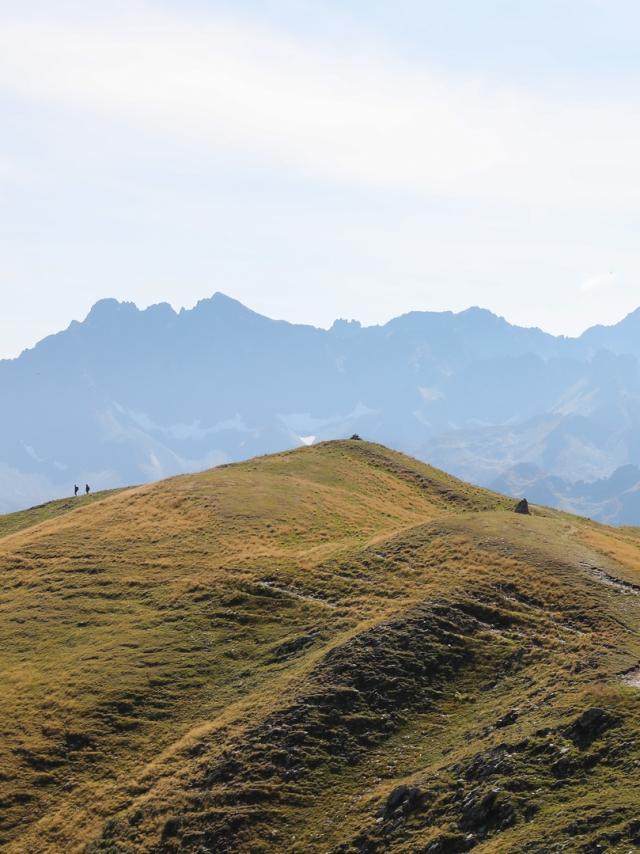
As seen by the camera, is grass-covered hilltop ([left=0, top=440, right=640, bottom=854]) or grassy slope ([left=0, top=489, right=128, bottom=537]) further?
grassy slope ([left=0, top=489, right=128, bottom=537])

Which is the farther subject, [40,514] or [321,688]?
[40,514]

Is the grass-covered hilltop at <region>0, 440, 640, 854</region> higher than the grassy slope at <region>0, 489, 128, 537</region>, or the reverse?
the grassy slope at <region>0, 489, 128, 537</region>

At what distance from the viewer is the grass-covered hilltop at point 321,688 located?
41.9 metres

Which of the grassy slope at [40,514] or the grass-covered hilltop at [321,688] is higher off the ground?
the grassy slope at [40,514]

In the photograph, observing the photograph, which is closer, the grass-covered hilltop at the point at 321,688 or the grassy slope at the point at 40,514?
the grass-covered hilltop at the point at 321,688

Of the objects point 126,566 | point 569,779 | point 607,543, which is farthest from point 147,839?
point 607,543

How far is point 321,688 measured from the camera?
2116 inches

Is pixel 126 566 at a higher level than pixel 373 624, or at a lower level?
higher

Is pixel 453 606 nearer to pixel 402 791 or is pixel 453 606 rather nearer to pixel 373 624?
pixel 373 624

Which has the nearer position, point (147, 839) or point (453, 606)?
point (147, 839)

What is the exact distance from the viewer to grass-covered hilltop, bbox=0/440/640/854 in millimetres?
41938

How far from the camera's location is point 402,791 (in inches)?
1697

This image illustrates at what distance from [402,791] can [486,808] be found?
4.65 meters

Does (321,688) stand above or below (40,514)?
below
